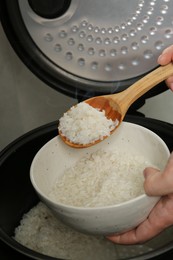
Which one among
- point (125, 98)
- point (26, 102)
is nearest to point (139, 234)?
point (125, 98)

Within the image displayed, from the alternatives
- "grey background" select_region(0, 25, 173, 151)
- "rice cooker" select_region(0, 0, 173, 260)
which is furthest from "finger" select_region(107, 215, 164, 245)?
"grey background" select_region(0, 25, 173, 151)

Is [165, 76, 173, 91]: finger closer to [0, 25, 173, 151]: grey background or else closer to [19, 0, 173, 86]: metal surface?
[19, 0, 173, 86]: metal surface

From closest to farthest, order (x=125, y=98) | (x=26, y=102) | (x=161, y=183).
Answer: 1. (x=161, y=183)
2. (x=125, y=98)
3. (x=26, y=102)

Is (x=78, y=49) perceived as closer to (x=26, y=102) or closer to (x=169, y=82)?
(x=169, y=82)

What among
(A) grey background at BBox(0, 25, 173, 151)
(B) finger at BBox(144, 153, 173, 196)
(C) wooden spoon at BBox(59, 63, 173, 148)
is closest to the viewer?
(B) finger at BBox(144, 153, 173, 196)

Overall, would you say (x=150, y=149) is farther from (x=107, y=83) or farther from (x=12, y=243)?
(x=12, y=243)

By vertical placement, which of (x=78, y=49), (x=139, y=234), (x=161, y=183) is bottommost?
(x=139, y=234)

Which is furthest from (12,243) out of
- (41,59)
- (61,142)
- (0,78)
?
(0,78)

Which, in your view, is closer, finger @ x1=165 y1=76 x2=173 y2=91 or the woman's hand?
the woman's hand
